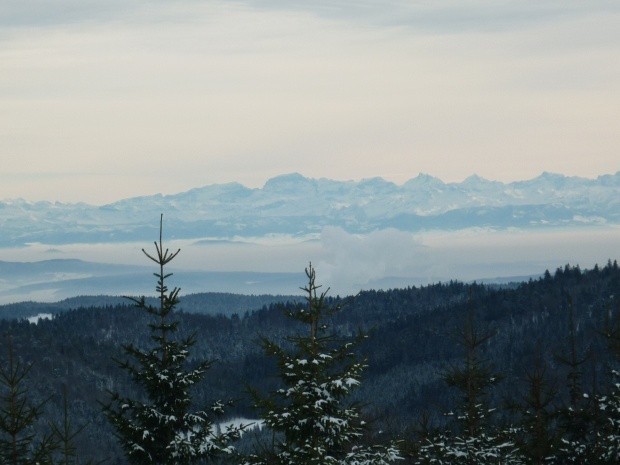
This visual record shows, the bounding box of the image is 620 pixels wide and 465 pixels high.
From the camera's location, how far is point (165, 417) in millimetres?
32844

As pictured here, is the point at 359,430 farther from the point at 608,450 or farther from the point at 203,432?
the point at 608,450

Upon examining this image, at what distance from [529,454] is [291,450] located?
451 inches

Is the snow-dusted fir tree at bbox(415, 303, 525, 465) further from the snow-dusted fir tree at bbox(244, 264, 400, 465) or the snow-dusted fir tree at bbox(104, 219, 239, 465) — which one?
the snow-dusted fir tree at bbox(104, 219, 239, 465)

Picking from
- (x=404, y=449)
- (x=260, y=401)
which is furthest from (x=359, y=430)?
(x=404, y=449)

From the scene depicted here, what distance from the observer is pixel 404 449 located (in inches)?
1758

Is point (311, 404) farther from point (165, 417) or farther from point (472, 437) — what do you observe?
point (472, 437)

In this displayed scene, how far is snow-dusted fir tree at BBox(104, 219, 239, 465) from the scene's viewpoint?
32.7 m

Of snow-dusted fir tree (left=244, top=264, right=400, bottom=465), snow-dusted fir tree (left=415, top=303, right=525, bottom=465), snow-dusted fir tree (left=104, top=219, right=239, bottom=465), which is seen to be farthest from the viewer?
snow-dusted fir tree (left=415, top=303, right=525, bottom=465)

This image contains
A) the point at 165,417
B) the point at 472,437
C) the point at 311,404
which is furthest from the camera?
the point at 472,437

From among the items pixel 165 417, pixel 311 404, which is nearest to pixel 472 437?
pixel 311 404

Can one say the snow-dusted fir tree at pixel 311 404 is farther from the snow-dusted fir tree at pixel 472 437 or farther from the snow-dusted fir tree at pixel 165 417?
the snow-dusted fir tree at pixel 472 437

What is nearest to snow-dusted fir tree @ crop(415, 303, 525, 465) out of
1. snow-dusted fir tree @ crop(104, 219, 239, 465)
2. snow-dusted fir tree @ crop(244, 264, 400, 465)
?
snow-dusted fir tree @ crop(244, 264, 400, 465)

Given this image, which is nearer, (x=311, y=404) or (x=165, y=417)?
(x=311, y=404)

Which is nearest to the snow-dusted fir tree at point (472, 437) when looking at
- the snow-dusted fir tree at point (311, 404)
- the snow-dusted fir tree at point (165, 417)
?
the snow-dusted fir tree at point (311, 404)
